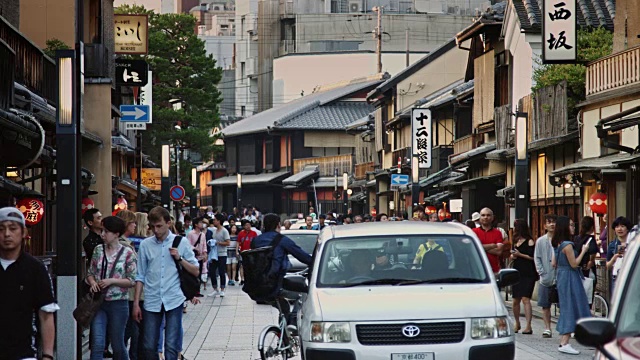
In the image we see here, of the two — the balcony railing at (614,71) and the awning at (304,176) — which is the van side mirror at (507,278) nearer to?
the balcony railing at (614,71)

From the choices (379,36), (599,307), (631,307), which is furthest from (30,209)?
(379,36)

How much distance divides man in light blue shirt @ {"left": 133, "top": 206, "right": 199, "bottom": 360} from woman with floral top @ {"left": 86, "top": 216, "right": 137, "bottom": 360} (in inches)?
8.9

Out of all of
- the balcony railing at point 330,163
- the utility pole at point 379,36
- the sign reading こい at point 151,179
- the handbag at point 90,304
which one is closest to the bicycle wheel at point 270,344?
the handbag at point 90,304

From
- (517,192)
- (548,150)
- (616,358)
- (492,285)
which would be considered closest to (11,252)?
(616,358)

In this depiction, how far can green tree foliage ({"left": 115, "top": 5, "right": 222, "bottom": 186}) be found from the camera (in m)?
54.8

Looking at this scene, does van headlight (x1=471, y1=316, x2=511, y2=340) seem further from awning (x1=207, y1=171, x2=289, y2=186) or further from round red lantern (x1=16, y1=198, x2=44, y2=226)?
awning (x1=207, y1=171, x2=289, y2=186)

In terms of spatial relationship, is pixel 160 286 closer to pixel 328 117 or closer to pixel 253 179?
pixel 328 117

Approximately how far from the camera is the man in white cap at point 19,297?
7.63 meters

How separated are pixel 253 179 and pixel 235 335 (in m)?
73.3

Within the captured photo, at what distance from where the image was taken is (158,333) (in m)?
Result: 12.4

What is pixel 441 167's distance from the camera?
180 ft

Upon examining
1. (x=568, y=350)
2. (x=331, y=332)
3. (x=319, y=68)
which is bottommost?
(x=568, y=350)

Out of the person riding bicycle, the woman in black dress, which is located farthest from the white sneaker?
the person riding bicycle

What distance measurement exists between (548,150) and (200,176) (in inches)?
3034
